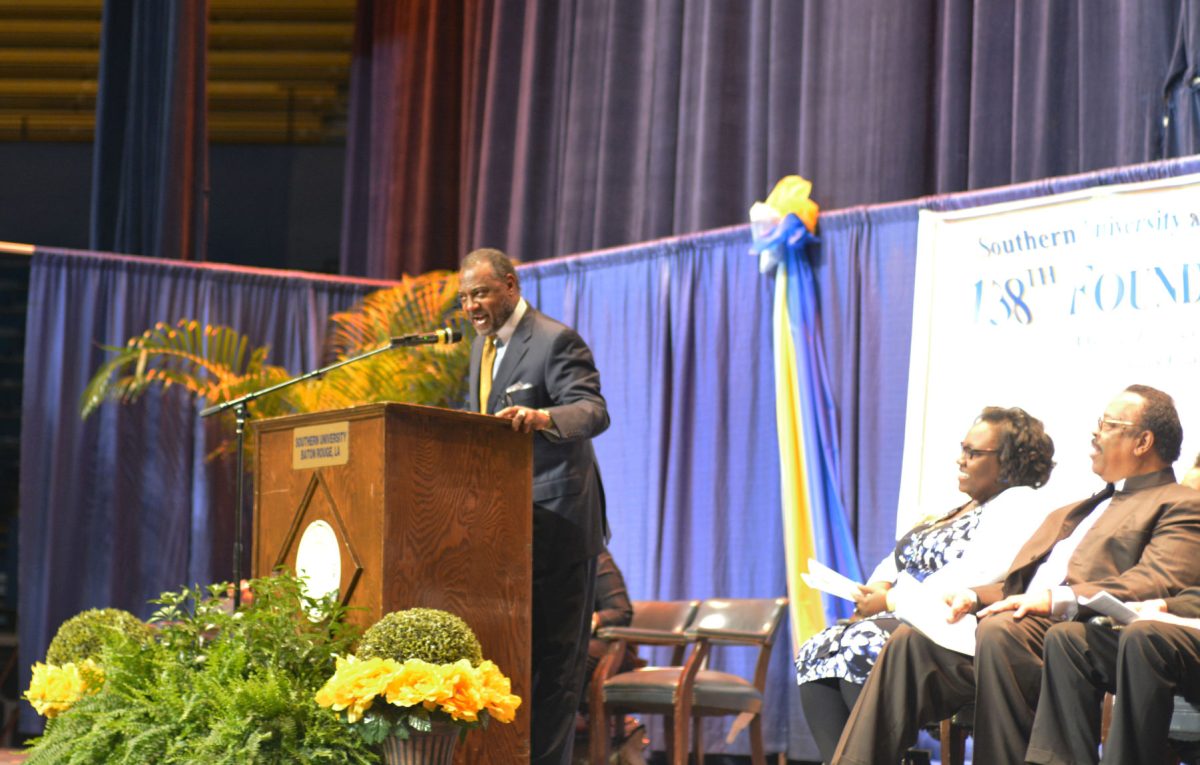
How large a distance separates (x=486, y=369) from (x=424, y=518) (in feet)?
2.67

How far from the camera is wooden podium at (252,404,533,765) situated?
3.62m

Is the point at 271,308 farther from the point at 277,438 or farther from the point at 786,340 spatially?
the point at 277,438

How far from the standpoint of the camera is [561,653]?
162 inches

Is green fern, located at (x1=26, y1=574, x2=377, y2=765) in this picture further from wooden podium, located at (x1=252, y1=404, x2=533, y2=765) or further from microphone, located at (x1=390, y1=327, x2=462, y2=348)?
microphone, located at (x1=390, y1=327, x2=462, y2=348)

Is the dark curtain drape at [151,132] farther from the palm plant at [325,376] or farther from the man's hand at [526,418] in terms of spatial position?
the man's hand at [526,418]

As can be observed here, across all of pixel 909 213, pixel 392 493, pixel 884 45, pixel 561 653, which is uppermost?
pixel 884 45

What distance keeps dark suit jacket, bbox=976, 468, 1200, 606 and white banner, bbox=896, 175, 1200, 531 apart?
0.18 metres

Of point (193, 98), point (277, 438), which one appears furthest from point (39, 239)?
point (277, 438)

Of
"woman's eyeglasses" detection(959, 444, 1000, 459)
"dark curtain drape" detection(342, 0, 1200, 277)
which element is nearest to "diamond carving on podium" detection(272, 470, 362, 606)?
"woman's eyeglasses" detection(959, 444, 1000, 459)

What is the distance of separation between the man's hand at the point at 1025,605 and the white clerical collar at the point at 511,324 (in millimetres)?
1468

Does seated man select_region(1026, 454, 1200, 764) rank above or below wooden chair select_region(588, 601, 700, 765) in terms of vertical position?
above

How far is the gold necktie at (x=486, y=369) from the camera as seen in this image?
4379 millimetres

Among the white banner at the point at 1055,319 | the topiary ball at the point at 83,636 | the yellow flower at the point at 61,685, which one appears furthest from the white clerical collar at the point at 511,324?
the white banner at the point at 1055,319

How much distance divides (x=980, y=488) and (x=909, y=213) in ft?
6.65
